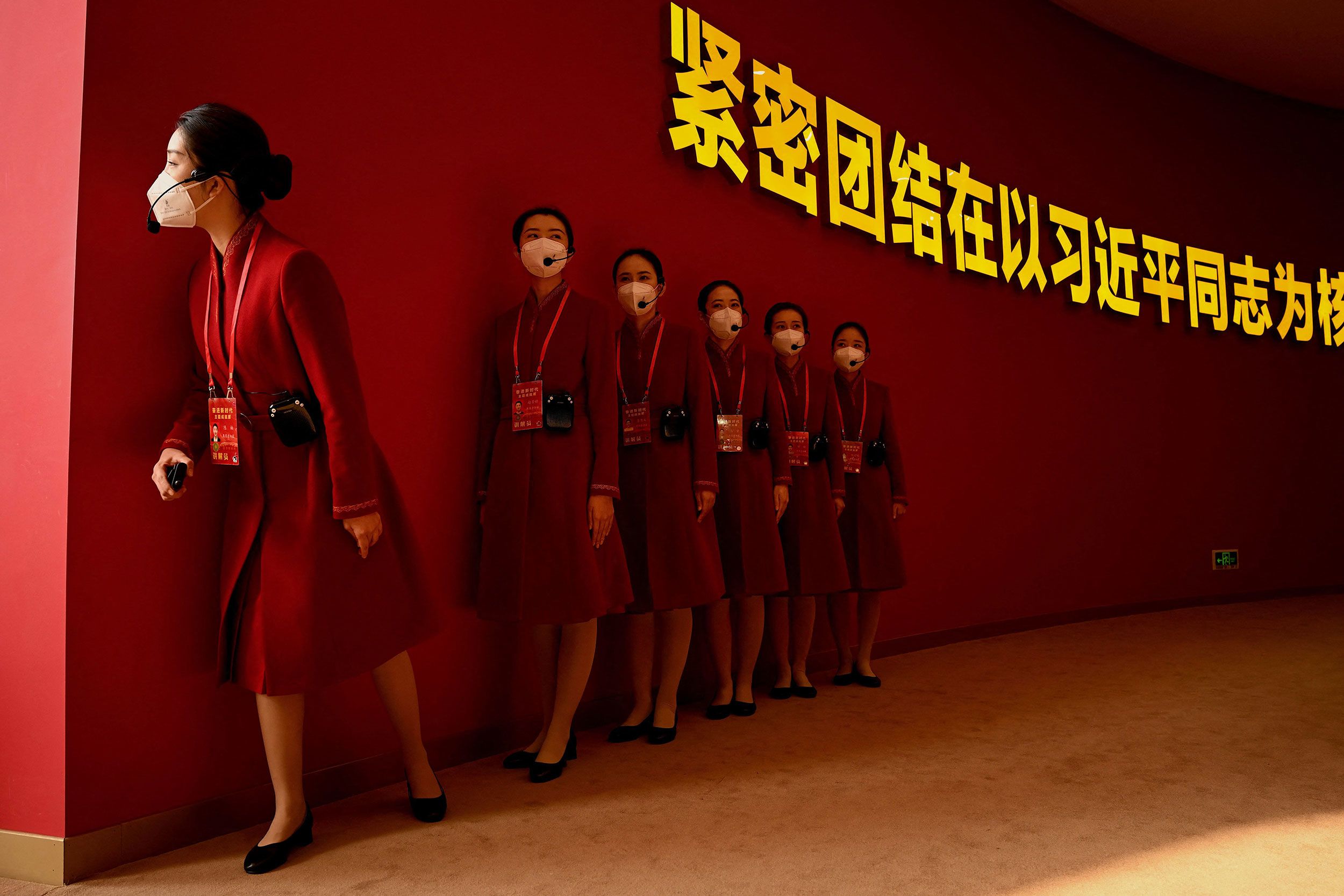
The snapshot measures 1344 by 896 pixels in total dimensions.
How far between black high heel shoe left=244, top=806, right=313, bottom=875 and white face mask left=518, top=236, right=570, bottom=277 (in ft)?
4.64

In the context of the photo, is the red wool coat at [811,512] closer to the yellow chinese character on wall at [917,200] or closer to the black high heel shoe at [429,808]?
the yellow chinese character on wall at [917,200]

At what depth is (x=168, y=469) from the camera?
1.74 metres

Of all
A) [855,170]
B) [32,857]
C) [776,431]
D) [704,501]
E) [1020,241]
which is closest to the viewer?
[32,857]

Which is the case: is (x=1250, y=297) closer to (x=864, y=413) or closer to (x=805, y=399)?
(x=864, y=413)

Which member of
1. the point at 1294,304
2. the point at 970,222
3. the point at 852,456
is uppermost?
the point at 970,222

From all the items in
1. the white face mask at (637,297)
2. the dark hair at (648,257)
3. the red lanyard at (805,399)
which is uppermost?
the dark hair at (648,257)

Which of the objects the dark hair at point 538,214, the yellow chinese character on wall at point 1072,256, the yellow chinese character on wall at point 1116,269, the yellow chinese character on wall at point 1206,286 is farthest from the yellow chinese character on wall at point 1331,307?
the dark hair at point 538,214

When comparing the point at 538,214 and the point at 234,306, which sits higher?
the point at 538,214

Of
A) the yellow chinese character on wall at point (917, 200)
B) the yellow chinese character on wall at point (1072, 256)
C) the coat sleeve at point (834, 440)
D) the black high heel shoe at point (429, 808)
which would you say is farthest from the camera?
the yellow chinese character on wall at point (1072, 256)

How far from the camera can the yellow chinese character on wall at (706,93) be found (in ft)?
10.8

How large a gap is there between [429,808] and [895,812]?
3.39 ft

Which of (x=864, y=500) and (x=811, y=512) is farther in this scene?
(x=864, y=500)

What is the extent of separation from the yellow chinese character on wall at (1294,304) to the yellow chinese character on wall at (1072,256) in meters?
1.89

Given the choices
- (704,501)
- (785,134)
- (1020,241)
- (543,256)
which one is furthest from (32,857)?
(1020,241)
